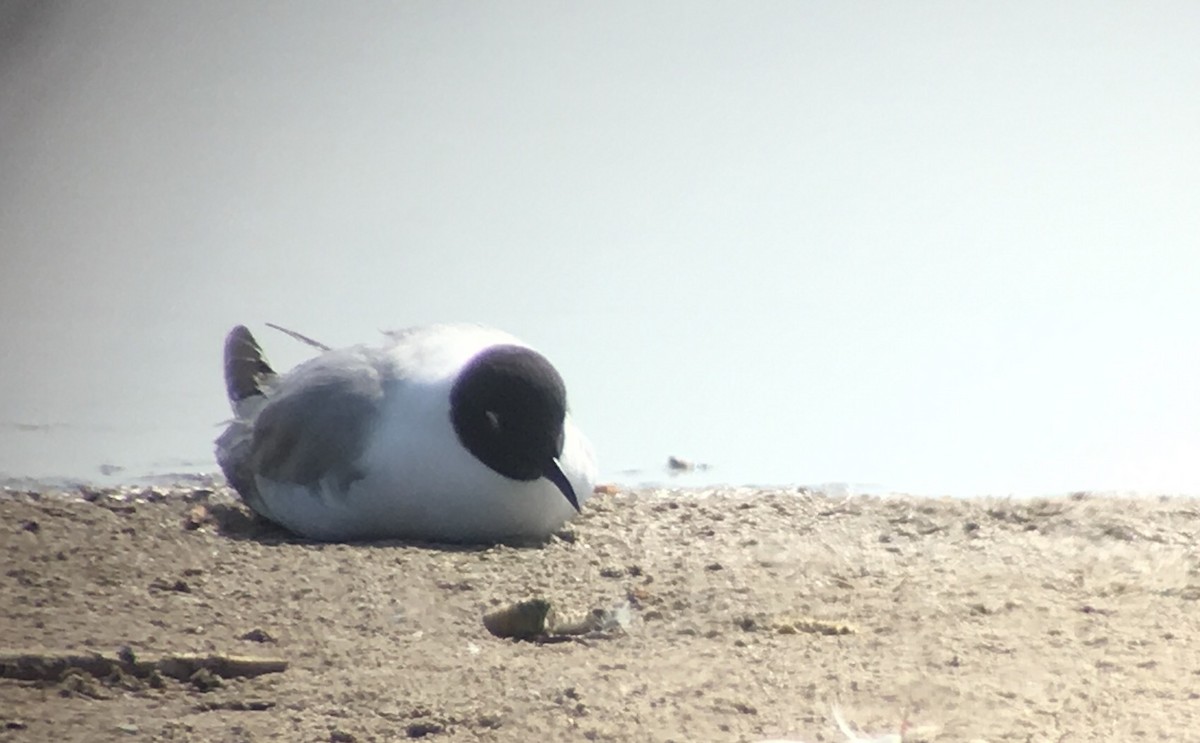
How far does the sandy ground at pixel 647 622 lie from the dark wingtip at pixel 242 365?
1.26ft

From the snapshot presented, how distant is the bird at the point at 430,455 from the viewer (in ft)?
15.7

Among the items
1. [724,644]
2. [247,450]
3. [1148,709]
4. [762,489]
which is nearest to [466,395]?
[247,450]

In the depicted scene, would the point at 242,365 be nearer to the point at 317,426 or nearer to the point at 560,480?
the point at 317,426

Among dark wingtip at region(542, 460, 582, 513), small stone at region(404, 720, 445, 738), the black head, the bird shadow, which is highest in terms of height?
the black head

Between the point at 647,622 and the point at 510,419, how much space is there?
1202mm

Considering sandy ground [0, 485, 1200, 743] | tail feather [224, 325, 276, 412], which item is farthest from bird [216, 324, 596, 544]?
tail feather [224, 325, 276, 412]

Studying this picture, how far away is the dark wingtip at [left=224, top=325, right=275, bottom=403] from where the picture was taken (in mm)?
5594

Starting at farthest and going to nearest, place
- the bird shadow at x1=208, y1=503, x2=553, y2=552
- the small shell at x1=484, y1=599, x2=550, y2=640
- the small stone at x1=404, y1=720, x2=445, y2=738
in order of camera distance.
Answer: the bird shadow at x1=208, y1=503, x2=553, y2=552
the small shell at x1=484, y1=599, x2=550, y2=640
the small stone at x1=404, y1=720, x2=445, y2=738

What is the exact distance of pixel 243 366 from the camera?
5.61m

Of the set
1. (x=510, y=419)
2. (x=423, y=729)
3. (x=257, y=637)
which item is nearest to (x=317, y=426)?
(x=510, y=419)

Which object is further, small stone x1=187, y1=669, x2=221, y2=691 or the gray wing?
the gray wing

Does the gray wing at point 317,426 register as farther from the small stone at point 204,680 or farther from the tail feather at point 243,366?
the small stone at point 204,680

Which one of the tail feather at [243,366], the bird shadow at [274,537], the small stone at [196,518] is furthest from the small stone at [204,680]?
the tail feather at [243,366]

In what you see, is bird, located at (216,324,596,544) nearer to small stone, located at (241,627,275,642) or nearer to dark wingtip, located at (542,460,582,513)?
dark wingtip, located at (542,460,582,513)
